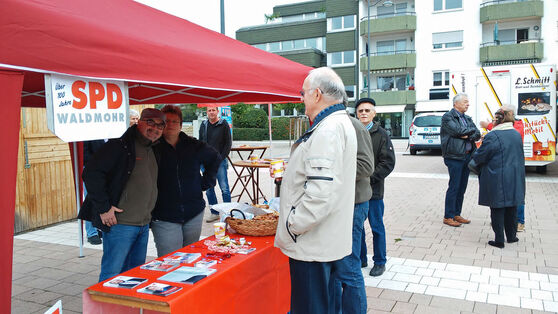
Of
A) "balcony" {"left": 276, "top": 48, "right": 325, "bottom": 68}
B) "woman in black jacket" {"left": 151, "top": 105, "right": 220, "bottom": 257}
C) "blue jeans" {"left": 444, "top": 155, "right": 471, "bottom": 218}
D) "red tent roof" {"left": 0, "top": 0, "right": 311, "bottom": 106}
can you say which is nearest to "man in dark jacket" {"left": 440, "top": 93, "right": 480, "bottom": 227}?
"blue jeans" {"left": 444, "top": 155, "right": 471, "bottom": 218}

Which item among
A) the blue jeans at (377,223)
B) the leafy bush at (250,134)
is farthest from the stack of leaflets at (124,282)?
the leafy bush at (250,134)

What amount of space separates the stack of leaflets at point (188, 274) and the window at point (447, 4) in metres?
36.1

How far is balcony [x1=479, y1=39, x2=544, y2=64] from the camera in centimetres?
3048

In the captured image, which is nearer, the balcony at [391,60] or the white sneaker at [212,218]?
the white sneaker at [212,218]

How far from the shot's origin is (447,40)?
33.7 m

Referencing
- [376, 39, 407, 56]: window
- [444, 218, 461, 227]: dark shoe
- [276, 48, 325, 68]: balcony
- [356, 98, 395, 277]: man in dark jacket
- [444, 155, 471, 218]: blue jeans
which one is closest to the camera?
[356, 98, 395, 277]: man in dark jacket

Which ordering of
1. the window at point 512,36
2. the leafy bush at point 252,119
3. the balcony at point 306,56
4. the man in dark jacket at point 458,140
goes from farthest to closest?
the balcony at point 306,56 < the leafy bush at point 252,119 < the window at point 512,36 < the man in dark jacket at point 458,140

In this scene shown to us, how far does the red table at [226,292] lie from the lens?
2244 mm

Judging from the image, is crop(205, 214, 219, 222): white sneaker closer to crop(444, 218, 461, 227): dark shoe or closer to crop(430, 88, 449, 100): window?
crop(444, 218, 461, 227): dark shoe

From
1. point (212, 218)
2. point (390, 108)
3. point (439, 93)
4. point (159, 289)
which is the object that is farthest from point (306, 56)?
Result: point (159, 289)

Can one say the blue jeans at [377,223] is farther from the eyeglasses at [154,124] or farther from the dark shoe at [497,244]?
the eyeglasses at [154,124]

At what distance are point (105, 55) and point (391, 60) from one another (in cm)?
3520

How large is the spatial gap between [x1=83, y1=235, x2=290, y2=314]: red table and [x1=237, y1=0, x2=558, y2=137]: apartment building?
88.9 feet

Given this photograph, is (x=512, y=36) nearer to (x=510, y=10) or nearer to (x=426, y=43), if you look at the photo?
(x=510, y=10)
